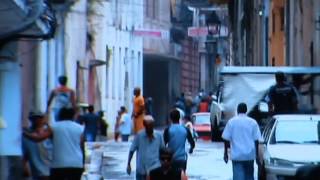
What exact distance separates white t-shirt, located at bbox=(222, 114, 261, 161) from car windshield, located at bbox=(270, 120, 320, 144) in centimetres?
159

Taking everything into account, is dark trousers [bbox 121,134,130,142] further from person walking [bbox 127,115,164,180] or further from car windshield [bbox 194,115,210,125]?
person walking [bbox 127,115,164,180]

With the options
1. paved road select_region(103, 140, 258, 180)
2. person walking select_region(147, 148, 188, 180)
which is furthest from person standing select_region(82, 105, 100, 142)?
person walking select_region(147, 148, 188, 180)

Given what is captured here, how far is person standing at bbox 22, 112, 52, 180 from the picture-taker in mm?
14227

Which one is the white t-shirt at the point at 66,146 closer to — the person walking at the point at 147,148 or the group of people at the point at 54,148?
the group of people at the point at 54,148

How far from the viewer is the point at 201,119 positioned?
1526 inches

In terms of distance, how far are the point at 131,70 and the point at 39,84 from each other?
100 feet

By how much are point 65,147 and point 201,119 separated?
24903 millimetres

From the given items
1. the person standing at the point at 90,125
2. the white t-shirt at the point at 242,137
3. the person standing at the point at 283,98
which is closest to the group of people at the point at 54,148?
the white t-shirt at the point at 242,137

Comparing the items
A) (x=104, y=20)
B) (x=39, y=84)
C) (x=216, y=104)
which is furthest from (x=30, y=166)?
(x=104, y=20)

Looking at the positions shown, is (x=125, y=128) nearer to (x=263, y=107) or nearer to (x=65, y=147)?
(x=263, y=107)

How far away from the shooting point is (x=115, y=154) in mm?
25266

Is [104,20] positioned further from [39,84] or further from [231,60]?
[39,84]

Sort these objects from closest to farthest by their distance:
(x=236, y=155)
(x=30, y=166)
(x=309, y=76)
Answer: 1. (x=30, y=166)
2. (x=236, y=155)
3. (x=309, y=76)

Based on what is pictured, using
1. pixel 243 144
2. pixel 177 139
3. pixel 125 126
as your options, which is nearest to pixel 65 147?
pixel 177 139
